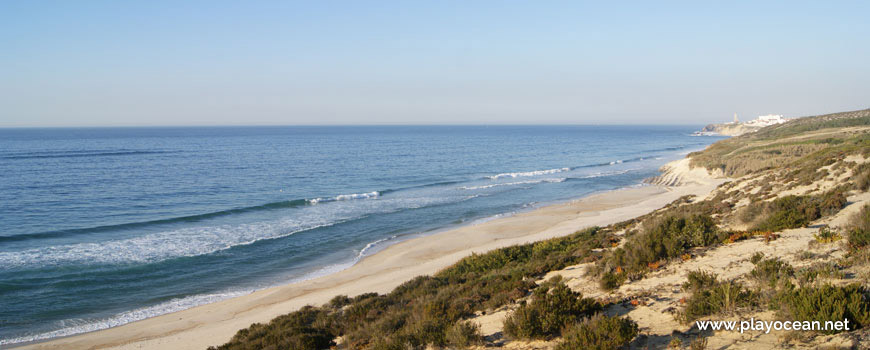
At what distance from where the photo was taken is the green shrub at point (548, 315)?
743 cm

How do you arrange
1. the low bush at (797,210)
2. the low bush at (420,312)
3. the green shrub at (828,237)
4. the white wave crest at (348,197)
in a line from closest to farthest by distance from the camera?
the low bush at (420,312) → the green shrub at (828,237) → the low bush at (797,210) → the white wave crest at (348,197)

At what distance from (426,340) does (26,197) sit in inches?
1728

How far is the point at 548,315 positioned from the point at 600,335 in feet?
4.05

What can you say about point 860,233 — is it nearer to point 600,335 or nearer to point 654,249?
point 654,249

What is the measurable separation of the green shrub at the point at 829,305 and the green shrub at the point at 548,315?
2.80m

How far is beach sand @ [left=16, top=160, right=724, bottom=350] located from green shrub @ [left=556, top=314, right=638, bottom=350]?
10938 mm

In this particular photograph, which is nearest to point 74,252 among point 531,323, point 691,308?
point 531,323

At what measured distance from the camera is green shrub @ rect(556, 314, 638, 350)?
6.25 meters

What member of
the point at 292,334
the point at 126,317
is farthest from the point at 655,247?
the point at 126,317

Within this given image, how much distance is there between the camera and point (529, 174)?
56.8 metres

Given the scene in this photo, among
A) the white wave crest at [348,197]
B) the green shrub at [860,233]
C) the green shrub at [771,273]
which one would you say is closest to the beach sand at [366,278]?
the green shrub at [771,273]

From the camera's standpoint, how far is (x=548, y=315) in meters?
7.54

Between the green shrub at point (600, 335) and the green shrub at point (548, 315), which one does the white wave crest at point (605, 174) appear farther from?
the green shrub at point (600, 335)

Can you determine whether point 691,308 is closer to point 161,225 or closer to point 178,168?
point 161,225
